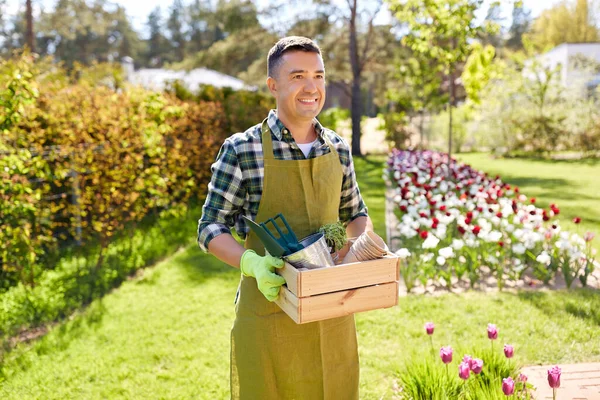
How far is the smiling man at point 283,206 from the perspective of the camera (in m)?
1.78

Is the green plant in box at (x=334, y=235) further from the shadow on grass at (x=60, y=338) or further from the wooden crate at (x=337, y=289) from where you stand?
the shadow on grass at (x=60, y=338)

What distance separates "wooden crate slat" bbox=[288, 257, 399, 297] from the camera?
1448mm

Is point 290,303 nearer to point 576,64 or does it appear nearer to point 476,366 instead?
point 476,366

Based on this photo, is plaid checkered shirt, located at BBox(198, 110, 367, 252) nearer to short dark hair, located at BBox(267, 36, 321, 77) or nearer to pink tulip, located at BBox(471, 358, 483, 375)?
short dark hair, located at BBox(267, 36, 321, 77)

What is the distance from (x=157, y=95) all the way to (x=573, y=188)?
26.7ft

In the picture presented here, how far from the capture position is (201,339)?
12.8 ft

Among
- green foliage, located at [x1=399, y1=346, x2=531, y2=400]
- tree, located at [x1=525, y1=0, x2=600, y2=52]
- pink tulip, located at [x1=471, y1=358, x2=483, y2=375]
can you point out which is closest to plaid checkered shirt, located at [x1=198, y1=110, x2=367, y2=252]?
pink tulip, located at [x1=471, y1=358, x2=483, y2=375]

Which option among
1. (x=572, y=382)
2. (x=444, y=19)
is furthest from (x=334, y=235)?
(x=444, y=19)

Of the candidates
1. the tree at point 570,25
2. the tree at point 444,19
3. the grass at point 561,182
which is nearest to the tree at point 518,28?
the tree at point 570,25

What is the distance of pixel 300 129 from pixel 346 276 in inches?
24.4

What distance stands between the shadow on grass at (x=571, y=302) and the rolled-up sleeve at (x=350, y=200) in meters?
2.71

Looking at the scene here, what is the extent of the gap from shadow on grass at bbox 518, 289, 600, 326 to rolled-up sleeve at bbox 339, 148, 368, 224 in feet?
8.90

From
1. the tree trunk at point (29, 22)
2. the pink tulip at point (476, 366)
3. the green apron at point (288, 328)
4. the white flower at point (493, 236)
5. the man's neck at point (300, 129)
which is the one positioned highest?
the tree trunk at point (29, 22)

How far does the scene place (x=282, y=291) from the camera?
1591mm
